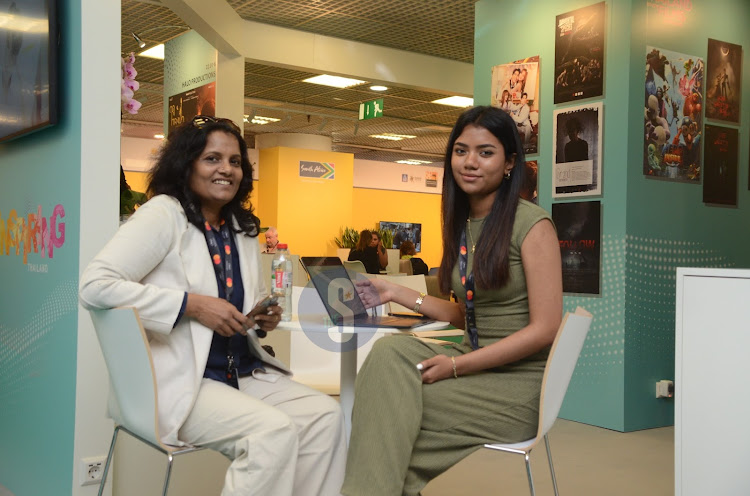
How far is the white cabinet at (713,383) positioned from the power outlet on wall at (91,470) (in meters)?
2.01

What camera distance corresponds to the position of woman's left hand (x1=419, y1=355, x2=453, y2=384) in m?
2.11

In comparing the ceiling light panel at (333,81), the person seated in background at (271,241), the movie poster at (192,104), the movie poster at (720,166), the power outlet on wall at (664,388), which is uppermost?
the ceiling light panel at (333,81)

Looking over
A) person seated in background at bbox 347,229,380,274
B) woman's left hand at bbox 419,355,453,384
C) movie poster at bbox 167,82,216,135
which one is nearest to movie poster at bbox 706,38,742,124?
woman's left hand at bbox 419,355,453,384

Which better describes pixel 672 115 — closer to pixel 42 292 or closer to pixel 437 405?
pixel 437 405

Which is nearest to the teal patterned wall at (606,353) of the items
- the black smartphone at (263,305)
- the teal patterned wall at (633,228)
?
the teal patterned wall at (633,228)

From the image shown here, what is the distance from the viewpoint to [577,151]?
4.94 metres

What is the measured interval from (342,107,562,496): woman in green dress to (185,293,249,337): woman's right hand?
1.30ft

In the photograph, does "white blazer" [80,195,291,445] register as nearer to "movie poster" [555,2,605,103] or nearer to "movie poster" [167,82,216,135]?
"movie poster" [555,2,605,103]

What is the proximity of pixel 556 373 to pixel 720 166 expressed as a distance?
3.70m

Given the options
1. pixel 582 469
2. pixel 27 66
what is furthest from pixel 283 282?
pixel 582 469

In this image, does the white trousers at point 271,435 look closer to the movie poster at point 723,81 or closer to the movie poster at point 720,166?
the movie poster at point 720,166

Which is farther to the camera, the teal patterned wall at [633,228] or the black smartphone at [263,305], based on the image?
the teal patterned wall at [633,228]

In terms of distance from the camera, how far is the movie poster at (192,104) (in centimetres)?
695

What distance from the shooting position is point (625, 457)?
4059 millimetres
